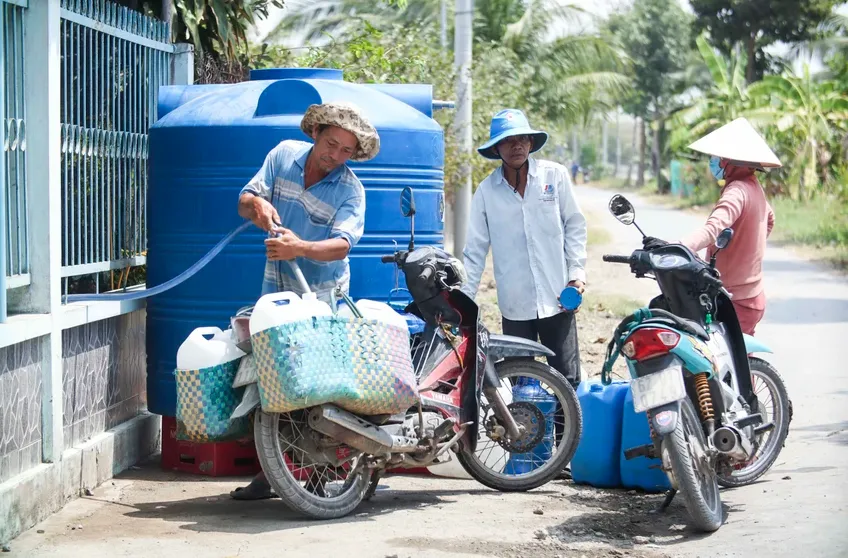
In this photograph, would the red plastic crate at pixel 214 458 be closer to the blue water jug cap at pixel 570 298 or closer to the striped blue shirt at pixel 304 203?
the striped blue shirt at pixel 304 203

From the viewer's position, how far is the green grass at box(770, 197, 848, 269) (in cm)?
2173

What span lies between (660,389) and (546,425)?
1065mm

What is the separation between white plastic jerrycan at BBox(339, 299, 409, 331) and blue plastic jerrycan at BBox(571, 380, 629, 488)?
126 cm

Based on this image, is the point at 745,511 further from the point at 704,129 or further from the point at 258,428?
the point at 704,129

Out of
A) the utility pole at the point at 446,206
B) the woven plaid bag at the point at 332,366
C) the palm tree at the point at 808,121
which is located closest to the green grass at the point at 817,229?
the palm tree at the point at 808,121

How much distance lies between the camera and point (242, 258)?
6.18 meters

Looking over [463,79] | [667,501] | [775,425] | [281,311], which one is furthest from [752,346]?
[463,79]

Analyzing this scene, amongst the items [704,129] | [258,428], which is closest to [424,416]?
[258,428]

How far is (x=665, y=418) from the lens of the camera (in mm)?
5035

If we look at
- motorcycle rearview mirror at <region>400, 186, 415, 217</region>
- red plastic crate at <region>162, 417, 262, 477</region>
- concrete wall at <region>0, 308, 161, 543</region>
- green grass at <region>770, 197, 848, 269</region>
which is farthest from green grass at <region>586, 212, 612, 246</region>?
motorcycle rearview mirror at <region>400, 186, 415, 217</region>

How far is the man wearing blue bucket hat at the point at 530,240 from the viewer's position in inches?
246

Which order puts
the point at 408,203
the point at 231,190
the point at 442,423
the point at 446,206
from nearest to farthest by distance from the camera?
the point at 442,423 → the point at 408,203 → the point at 231,190 → the point at 446,206

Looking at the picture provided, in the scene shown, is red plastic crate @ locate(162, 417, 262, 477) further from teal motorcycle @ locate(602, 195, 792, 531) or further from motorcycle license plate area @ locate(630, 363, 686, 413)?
motorcycle license plate area @ locate(630, 363, 686, 413)

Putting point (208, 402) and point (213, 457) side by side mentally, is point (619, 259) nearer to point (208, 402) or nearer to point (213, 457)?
point (208, 402)
